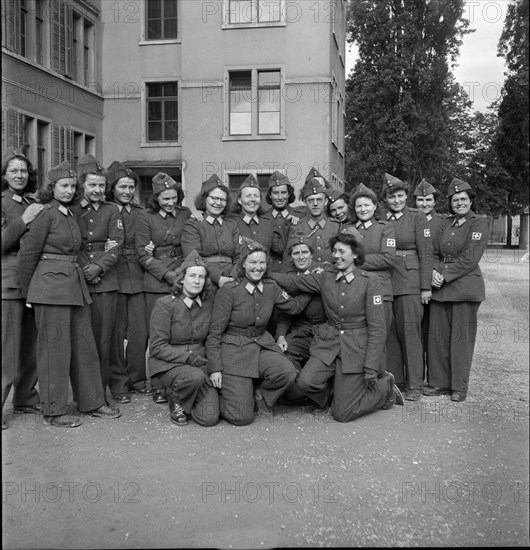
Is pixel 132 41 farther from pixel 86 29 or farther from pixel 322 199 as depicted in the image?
pixel 322 199

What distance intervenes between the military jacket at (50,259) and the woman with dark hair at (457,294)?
3136 mm

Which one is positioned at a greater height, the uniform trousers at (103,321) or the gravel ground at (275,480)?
the uniform trousers at (103,321)

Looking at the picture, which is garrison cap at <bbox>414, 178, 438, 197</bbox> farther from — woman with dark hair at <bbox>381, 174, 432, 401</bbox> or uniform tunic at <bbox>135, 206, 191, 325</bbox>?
uniform tunic at <bbox>135, 206, 191, 325</bbox>

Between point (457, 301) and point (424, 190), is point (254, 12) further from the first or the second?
point (457, 301)

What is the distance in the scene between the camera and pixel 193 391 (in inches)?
183

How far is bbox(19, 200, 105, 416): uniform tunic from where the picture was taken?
449 cm

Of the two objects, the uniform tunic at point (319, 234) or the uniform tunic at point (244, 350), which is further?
the uniform tunic at point (319, 234)

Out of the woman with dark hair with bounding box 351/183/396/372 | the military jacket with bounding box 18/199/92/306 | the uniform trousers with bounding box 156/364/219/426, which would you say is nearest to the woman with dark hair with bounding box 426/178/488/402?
the woman with dark hair with bounding box 351/183/396/372

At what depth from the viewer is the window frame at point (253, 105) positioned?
14235 millimetres

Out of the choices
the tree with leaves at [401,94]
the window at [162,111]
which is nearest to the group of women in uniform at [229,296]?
the tree with leaves at [401,94]

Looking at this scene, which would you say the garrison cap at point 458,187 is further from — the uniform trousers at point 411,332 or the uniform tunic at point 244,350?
the uniform tunic at point 244,350

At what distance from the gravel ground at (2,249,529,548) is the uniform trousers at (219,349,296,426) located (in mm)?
120

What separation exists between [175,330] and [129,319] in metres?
0.98

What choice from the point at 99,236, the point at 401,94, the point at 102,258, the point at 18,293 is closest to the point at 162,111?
the point at 401,94
